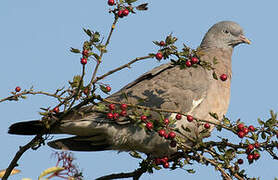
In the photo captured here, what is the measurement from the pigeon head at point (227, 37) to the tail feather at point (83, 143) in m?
2.57

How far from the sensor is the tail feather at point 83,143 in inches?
227

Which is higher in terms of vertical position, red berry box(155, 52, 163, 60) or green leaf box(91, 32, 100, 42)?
green leaf box(91, 32, 100, 42)

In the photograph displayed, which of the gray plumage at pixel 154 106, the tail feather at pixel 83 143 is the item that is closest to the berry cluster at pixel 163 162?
the gray plumage at pixel 154 106

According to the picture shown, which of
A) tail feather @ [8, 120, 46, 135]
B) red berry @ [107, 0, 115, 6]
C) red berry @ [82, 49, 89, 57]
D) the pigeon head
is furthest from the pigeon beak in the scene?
red berry @ [82, 49, 89, 57]

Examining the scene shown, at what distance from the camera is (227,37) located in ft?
24.1

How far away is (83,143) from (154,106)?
1072mm

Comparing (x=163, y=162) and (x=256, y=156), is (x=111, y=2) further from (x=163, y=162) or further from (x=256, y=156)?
(x=163, y=162)

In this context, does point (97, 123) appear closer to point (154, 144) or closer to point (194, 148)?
point (154, 144)

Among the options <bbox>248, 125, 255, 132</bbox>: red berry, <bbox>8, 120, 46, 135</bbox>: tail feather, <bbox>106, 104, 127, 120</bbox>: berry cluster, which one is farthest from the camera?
<bbox>8, 120, 46, 135</bbox>: tail feather

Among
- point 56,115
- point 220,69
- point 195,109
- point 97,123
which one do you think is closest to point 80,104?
point 56,115

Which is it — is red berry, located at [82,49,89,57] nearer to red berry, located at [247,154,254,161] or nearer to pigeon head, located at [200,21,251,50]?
red berry, located at [247,154,254,161]

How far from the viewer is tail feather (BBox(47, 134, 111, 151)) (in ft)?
18.9

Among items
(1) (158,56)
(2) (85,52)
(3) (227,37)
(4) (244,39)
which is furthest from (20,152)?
(4) (244,39)

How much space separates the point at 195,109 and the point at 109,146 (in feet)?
4.09
